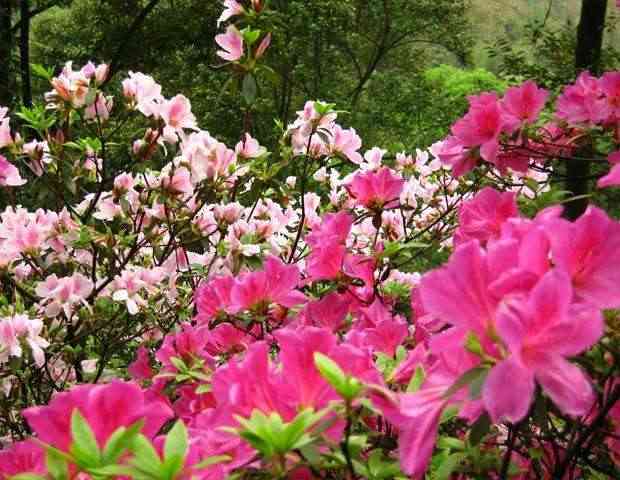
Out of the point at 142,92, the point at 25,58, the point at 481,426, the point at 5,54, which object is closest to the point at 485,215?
the point at 481,426

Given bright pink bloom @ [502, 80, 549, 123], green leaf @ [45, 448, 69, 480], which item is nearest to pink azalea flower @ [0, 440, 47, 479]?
green leaf @ [45, 448, 69, 480]

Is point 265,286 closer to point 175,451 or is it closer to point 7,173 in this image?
point 175,451

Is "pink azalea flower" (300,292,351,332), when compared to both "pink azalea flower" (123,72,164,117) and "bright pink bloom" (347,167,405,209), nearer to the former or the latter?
"bright pink bloom" (347,167,405,209)

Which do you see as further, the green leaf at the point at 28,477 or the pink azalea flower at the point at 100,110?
the pink azalea flower at the point at 100,110

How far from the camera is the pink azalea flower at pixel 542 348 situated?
0.49 metres

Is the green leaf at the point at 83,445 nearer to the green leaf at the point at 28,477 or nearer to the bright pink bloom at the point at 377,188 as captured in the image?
the green leaf at the point at 28,477

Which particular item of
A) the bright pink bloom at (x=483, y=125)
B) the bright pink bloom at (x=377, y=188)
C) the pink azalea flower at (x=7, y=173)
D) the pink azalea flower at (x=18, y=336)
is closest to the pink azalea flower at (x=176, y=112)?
the pink azalea flower at (x=7, y=173)

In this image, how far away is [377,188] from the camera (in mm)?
1528

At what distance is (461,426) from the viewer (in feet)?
2.92

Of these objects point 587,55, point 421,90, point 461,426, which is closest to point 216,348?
point 461,426

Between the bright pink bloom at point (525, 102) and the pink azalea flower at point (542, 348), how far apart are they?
83cm

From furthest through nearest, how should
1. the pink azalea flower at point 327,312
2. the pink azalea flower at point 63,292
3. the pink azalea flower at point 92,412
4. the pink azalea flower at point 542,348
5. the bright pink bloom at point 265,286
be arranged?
the pink azalea flower at point 63,292, the pink azalea flower at point 327,312, the bright pink bloom at point 265,286, the pink azalea flower at point 92,412, the pink azalea flower at point 542,348

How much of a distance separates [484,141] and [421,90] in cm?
907

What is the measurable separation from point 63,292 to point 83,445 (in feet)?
3.49
